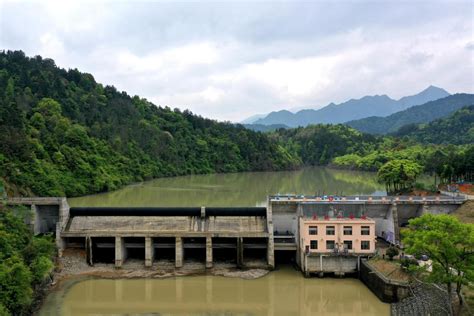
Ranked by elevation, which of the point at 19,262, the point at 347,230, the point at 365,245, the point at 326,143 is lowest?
the point at 365,245

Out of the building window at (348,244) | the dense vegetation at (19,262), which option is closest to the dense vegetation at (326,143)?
the building window at (348,244)

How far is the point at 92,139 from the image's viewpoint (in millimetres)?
63750

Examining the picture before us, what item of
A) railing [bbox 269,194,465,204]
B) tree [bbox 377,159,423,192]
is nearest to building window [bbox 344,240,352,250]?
railing [bbox 269,194,465,204]

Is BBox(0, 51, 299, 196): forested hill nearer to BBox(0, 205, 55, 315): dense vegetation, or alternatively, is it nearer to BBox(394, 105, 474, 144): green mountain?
BBox(0, 205, 55, 315): dense vegetation

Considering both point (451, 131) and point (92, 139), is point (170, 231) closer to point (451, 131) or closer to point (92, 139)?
point (92, 139)

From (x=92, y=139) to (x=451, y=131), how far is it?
107m

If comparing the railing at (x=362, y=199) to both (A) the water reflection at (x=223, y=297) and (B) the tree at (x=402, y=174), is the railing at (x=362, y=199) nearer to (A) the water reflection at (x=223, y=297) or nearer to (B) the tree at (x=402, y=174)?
(A) the water reflection at (x=223, y=297)

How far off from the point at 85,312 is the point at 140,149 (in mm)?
62224

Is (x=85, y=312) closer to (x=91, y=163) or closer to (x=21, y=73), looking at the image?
(x=91, y=163)

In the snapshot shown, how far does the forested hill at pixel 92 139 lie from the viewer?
42906 millimetres

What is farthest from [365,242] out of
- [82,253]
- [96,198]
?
[96,198]

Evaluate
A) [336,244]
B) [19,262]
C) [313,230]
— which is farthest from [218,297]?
[19,262]

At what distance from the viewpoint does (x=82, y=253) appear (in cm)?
2608

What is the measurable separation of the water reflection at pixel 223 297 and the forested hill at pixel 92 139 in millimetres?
17307
